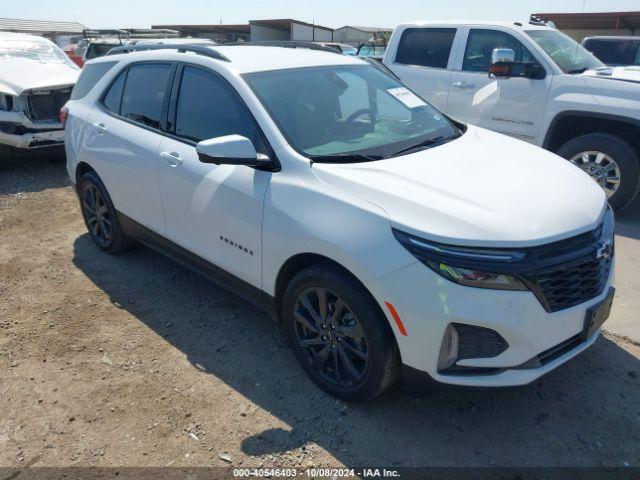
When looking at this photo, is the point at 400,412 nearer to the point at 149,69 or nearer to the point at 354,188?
the point at 354,188

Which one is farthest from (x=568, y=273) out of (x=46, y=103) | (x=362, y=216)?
(x=46, y=103)

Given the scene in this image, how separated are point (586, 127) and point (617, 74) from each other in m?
0.61

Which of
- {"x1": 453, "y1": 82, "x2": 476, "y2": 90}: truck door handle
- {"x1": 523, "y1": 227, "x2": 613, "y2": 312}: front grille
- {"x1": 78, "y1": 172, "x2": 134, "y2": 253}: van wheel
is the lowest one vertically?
{"x1": 78, "y1": 172, "x2": 134, "y2": 253}: van wheel

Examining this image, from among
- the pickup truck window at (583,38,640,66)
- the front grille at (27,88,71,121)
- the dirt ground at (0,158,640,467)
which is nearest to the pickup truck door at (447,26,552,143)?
the dirt ground at (0,158,640,467)

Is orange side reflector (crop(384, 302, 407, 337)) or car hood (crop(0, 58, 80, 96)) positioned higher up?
car hood (crop(0, 58, 80, 96))

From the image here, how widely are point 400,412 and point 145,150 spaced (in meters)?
2.47

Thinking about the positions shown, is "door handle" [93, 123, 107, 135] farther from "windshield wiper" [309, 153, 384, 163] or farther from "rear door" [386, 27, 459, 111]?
"rear door" [386, 27, 459, 111]

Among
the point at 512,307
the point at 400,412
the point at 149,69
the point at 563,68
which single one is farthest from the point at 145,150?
the point at 563,68

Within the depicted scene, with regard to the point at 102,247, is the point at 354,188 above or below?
above

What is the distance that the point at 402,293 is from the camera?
7.54 feet

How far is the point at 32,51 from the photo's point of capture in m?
8.44

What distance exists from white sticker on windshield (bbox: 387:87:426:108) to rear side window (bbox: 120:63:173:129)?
1594 mm

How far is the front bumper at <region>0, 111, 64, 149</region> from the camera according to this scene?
267 inches

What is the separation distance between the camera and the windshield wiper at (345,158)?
2.80m
